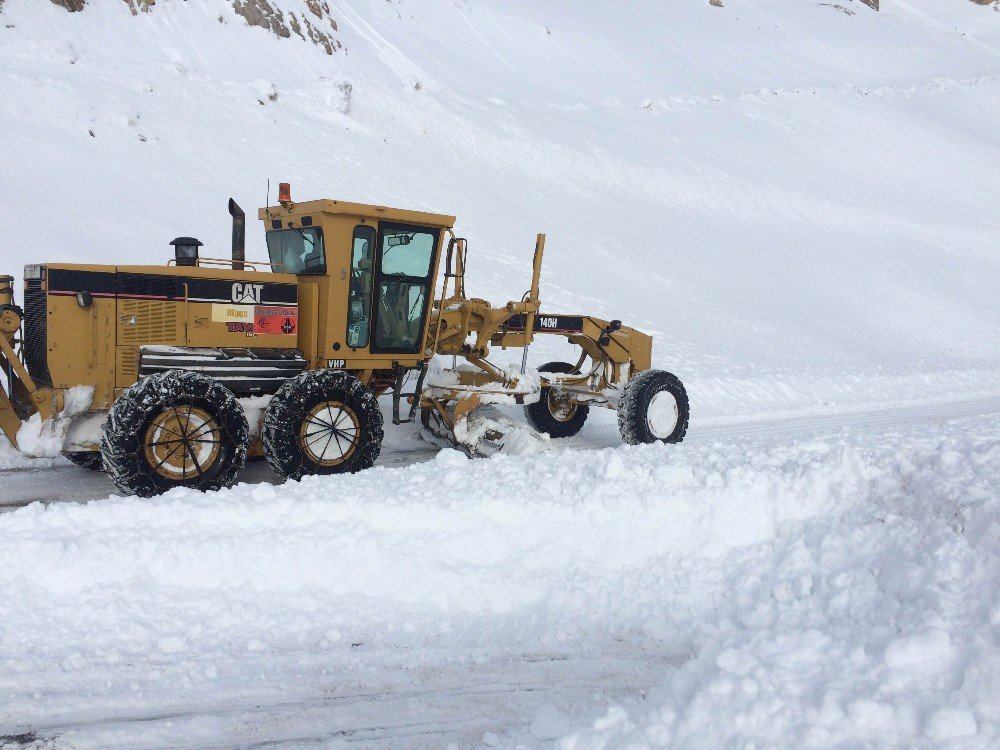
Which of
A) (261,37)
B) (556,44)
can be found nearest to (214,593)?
(261,37)

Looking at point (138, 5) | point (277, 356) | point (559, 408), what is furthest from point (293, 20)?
point (277, 356)

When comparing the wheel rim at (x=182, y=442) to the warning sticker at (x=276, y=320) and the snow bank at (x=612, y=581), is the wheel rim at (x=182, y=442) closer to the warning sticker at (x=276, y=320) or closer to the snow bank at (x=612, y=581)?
A: the snow bank at (x=612, y=581)

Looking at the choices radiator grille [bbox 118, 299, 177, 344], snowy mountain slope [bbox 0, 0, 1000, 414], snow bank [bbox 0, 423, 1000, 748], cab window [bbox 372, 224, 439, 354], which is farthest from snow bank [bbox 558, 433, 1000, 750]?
snowy mountain slope [bbox 0, 0, 1000, 414]

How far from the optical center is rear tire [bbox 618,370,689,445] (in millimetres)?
8977

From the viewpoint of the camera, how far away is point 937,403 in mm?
13133

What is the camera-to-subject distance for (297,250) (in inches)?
315

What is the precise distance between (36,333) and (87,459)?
114cm

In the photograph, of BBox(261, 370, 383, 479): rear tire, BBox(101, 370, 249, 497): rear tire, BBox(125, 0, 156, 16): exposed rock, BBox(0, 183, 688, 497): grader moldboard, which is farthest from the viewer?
BBox(125, 0, 156, 16): exposed rock

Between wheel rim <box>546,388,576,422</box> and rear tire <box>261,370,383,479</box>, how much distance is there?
301 cm

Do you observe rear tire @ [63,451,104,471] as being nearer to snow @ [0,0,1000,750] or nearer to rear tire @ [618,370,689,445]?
snow @ [0,0,1000,750]

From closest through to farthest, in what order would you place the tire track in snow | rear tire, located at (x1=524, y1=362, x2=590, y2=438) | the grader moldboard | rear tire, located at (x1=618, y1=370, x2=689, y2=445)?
the tire track in snow → the grader moldboard → rear tire, located at (x1=618, y1=370, x2=689, y2=445) → rear tire, located at (x1=524, y1=362, x2=590, y2=438)

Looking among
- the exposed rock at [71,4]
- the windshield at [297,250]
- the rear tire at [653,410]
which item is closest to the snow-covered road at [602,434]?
the rear tire at [653,410]

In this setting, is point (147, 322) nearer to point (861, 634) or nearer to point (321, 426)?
point (321, 426)

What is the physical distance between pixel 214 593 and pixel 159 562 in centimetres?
39
